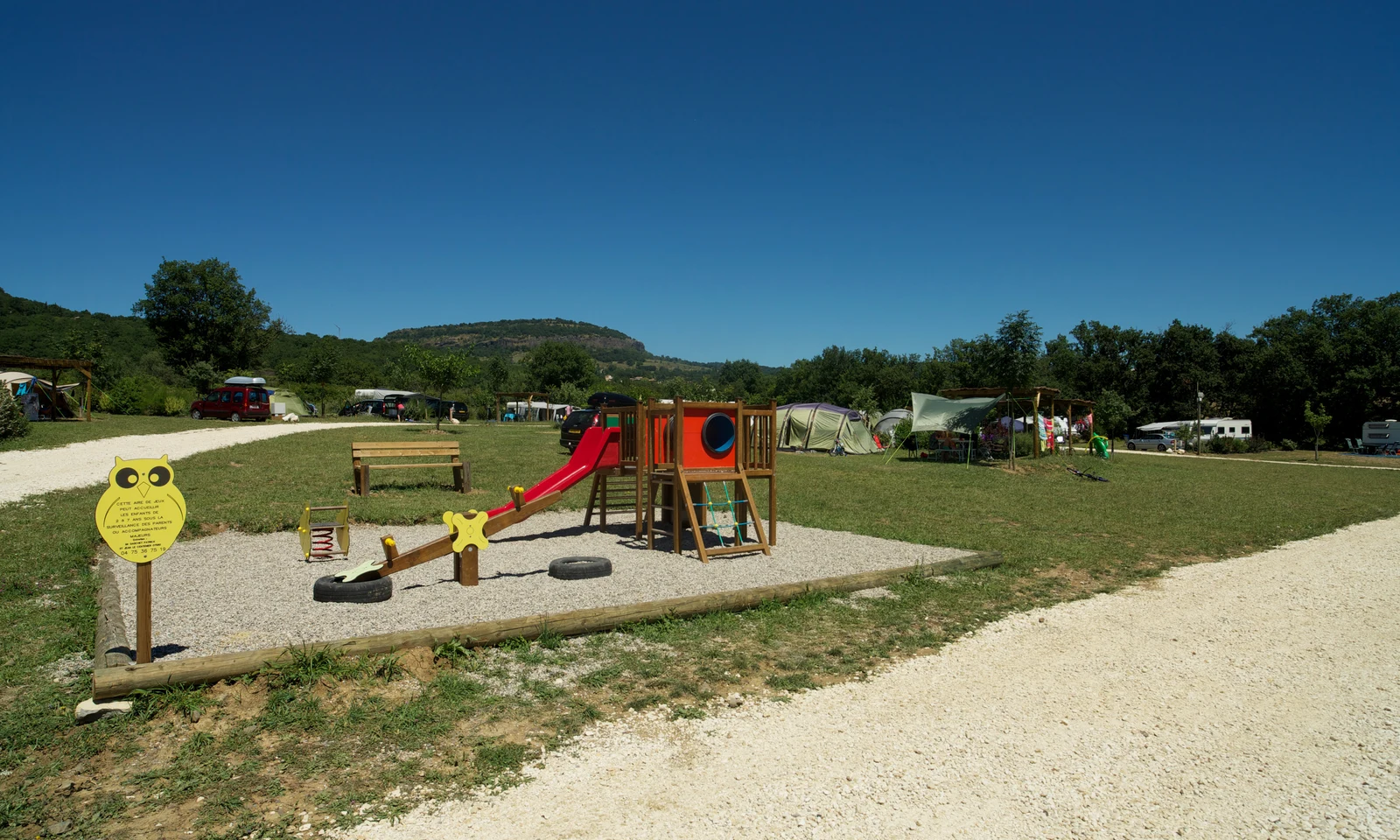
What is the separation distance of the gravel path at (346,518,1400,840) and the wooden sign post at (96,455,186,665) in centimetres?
228

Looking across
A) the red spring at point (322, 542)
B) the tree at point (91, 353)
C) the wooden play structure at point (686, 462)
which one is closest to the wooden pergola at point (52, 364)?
the tree at point (91, 353)

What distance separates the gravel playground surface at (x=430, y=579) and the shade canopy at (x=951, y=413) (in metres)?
14.9

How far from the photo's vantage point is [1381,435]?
1687 inches

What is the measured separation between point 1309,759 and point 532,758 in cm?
370

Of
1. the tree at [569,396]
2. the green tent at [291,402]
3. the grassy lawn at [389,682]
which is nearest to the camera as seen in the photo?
the grassy lawn at [389,682]

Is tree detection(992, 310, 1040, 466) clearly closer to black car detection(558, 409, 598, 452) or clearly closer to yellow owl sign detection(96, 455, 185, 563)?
black car detection(558, 409, 598, 452)

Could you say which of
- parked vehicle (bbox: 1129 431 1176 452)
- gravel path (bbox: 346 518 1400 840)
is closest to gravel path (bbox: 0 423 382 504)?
gravel path (bbox: 346 518 1400 840)

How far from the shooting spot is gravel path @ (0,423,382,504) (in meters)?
12.5

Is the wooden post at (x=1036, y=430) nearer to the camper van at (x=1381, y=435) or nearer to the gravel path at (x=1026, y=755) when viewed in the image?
the gravel path at (x=1026, y=755)

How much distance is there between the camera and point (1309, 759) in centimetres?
375

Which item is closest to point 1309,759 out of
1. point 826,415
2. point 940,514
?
point 940,514

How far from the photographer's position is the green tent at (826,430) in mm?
28562

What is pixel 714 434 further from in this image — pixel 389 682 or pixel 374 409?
pixel 374 409

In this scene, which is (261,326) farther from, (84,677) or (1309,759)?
(1309,759)
